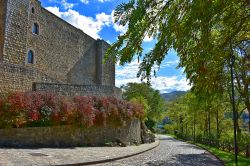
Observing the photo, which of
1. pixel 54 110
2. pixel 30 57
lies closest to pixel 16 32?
pixel 30 57

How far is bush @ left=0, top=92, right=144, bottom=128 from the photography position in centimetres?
1650

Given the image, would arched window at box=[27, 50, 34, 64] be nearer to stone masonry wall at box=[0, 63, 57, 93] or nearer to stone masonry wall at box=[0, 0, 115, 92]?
stone masonry wall at box=[0, 0, 115, 92]

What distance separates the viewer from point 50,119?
1817 centimetres

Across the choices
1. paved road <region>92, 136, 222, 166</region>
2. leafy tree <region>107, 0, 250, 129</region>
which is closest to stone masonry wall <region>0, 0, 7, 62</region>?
paved road <region>92, 136, 222, 166</region>

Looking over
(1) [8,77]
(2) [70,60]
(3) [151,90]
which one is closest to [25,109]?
(1) [8,77]

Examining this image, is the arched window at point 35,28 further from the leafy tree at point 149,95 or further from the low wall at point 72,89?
the leafy tree at point 149,95

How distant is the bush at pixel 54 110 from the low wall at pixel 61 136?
40cm

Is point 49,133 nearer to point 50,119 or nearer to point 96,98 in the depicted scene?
point 50,119

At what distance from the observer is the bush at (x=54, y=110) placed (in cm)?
1650

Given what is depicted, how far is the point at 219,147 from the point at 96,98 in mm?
13566

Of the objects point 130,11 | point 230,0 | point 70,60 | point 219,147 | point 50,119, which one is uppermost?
point 70,60

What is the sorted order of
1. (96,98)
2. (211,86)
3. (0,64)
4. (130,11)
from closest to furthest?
(130,11), (211,86), (0,64), (96,98)

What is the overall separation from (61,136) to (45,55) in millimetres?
14286

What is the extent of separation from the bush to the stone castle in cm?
262
